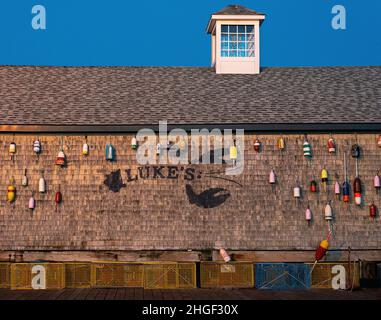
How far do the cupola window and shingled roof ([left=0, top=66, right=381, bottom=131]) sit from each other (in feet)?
3.49

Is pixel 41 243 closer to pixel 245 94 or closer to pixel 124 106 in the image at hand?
pixel 124 106

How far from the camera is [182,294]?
64.4 feet

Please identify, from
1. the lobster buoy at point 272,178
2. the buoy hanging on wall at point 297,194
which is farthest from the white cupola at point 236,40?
the buoy hanging on wall at point 297,194

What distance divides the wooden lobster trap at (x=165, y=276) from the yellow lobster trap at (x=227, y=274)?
1.05ft

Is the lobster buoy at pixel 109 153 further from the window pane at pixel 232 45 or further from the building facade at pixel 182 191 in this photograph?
the window pane at pixel 232 45

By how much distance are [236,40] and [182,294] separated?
40.6 feet

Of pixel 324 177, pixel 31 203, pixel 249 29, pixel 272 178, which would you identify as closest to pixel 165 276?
pixel 272 178

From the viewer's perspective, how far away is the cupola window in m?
29.2

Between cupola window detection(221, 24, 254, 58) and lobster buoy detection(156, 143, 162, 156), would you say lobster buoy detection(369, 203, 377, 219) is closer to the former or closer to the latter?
lobster buoy detection(156, 143, 162, 156)

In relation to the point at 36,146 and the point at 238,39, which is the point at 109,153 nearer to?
the point at 36,146

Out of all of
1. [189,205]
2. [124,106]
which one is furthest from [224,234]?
[124,106]
